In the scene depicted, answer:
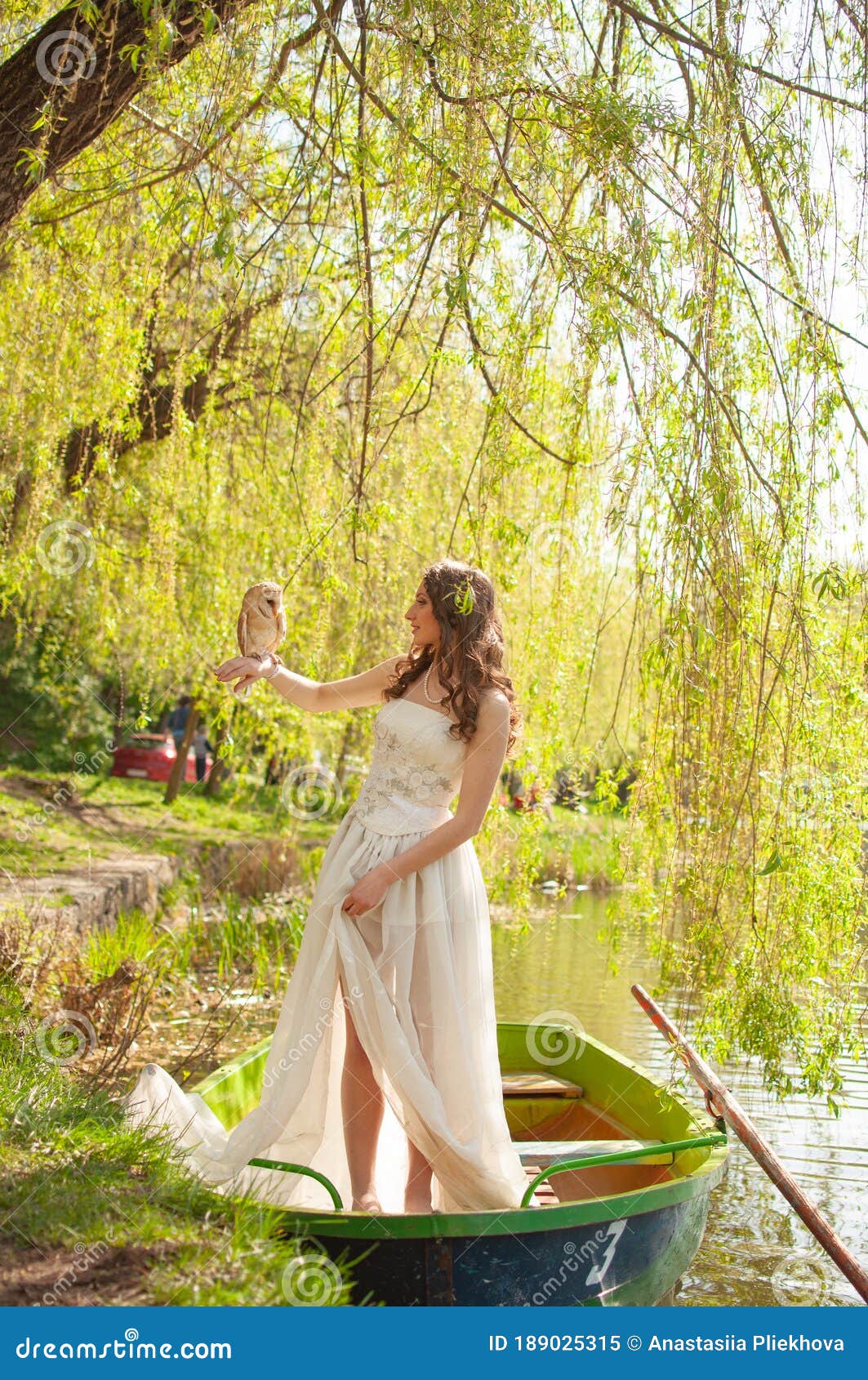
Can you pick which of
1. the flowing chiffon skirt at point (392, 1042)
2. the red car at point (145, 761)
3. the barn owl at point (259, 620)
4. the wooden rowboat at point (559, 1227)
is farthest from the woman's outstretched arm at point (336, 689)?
the red car at point (145, 761)

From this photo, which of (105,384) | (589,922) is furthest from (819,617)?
(589,922)

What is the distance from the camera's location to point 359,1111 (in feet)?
10.9

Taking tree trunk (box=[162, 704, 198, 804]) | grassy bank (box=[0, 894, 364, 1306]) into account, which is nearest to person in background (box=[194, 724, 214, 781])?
tree trunk (box=[162, 704, 198, 804])

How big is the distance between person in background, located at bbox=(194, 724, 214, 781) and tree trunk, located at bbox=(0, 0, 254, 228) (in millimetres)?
13587

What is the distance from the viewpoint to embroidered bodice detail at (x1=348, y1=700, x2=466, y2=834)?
11.2 feet

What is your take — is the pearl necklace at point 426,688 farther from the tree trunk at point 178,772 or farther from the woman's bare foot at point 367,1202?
the tree trunk at point 178,772

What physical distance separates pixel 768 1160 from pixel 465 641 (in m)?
1.64

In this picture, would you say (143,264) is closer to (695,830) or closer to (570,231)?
(570,231)

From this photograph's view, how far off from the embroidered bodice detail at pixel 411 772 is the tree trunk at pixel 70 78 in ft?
5.80

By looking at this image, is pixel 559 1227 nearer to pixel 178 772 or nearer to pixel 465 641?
pixel 465 641

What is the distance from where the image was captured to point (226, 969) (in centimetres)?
796

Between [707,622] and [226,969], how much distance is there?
5.23m

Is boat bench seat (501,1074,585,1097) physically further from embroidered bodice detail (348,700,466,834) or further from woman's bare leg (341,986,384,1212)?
embroidered bodice detail (348,700,466,834)

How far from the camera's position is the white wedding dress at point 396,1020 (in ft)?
10.7
